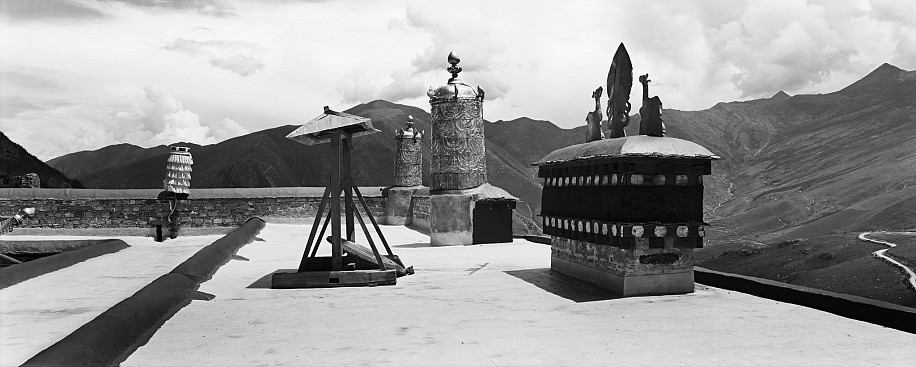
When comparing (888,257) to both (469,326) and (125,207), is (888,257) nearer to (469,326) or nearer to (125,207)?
(469,326)

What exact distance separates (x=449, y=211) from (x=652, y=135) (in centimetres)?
748

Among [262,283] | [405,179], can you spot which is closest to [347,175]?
[262,283]

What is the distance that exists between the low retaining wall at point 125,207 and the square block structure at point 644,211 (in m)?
14.4

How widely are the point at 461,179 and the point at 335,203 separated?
6.57m

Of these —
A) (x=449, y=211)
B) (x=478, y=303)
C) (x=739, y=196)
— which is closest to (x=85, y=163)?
(x=739, y=196)

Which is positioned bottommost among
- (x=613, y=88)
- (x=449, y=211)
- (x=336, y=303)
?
(x=336, y=303)

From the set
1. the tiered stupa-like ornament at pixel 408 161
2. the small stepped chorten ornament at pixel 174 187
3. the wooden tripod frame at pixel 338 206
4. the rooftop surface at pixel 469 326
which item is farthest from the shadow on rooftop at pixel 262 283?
the tiered stupa-like ornament at pixel 408 161

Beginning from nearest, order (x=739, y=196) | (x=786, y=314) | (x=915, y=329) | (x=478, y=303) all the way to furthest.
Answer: (x=915, y=329), (x=786, y=314), (x=478, y=303), (x=739, y=196)

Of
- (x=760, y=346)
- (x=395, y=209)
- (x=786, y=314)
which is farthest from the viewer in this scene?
(x=395, y=209)

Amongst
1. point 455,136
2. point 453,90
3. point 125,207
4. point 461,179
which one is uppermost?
point 453,90

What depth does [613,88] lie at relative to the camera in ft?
28.0

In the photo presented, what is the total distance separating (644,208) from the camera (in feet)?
23.9

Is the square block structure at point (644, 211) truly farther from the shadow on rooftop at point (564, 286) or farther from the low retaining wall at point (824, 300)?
the low retaining wall at point (824, 300)

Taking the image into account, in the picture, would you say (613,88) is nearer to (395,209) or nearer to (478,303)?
(478,303)
